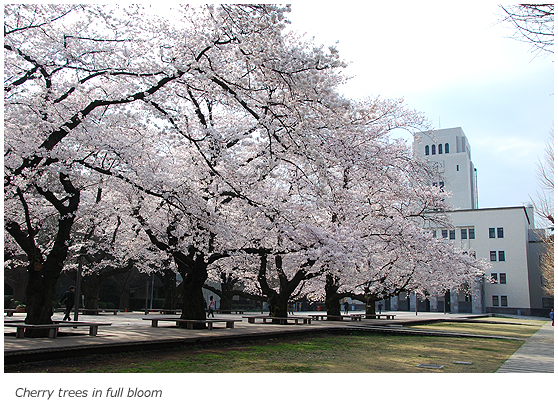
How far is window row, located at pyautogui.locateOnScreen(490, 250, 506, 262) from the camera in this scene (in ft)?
221

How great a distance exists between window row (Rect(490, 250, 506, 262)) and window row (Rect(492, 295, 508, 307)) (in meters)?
5.62

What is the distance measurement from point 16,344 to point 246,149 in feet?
36.0

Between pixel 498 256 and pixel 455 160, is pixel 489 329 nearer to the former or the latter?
pixel 498 256

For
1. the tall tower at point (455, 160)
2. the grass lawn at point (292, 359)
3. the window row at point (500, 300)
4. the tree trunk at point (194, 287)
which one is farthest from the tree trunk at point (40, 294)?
the tall tower at point (455, 160)

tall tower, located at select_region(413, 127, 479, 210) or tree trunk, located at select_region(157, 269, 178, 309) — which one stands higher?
tall tower, located at select_region(413, 127, 479, 210)

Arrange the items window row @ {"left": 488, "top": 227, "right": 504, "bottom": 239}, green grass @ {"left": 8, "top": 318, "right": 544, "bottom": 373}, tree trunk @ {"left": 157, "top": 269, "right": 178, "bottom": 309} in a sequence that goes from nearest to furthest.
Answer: green grass @ {"left": 8, "top": 318, "right": 544, "bottom": 373}
tree trunk @ {"left": 157, "top": 269, "right": 178, "bottom": 309}
window row @ {"left": 488, "top": 227, "right": 504, "bottom": 239}

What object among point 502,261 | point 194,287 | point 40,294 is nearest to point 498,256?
point 502,261

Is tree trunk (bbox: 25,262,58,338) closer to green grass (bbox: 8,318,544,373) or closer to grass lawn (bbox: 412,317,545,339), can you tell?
green grass (bbox: 8,318,544,373)

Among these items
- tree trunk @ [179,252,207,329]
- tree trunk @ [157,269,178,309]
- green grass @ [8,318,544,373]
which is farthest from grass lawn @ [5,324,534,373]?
tree trunk @ [157,269,178,309]

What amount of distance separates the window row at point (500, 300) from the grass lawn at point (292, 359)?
58.9 metres

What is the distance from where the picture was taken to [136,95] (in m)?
12.1

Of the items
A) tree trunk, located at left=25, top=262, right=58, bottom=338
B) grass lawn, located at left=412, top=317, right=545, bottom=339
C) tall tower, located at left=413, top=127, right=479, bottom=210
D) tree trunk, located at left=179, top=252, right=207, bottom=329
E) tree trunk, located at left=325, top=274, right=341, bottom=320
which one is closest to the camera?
tree trunk, located at left=25, top=262, right=58, bottom=338

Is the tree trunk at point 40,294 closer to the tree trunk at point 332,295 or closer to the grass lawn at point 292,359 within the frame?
the grass lawn at point 292,359
